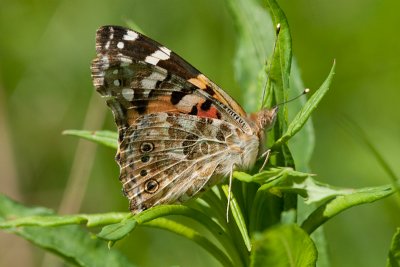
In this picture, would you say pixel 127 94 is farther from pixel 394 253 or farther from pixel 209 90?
pixel 394 253

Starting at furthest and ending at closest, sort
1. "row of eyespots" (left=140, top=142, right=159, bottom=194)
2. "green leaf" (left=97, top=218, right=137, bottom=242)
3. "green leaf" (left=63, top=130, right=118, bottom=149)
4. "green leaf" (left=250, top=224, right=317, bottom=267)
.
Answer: "row of eyespots" (left=140, top=142, right=159, bottom=194)
"green leaf" (left=63, top=130, right=118, bottom=149)
"green leaf" (left=97, top=218, right=137, bottom=242)
"green leaf" (left=250, top=224, right=317, bottom=267)

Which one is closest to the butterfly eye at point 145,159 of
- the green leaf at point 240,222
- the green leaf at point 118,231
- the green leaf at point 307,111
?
the green leaf at point 240,222

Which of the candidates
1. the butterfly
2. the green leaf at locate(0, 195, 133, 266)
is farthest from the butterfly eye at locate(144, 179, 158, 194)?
the green leaf at locate(0, 195, 133, 266)

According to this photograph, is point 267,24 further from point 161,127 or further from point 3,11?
point 3,11

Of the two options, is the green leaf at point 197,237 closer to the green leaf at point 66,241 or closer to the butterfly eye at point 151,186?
the butterfly eye at point 151,186

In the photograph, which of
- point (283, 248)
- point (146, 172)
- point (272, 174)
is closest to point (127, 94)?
point (146, 172)

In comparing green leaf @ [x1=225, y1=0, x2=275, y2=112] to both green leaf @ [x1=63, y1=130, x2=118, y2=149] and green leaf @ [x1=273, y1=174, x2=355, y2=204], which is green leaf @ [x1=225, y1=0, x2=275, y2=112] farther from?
green leaf @ [x1=273, y1=174, x2=355, y2=204]
